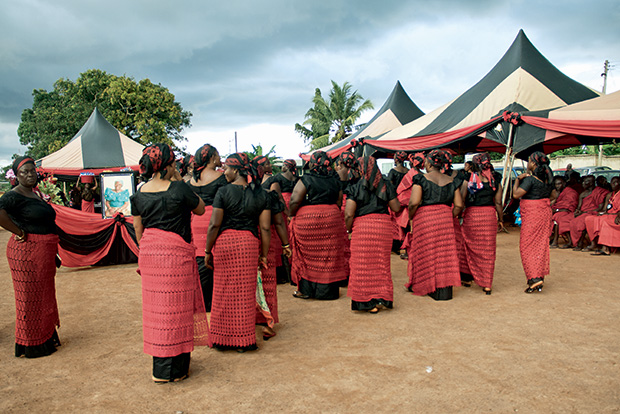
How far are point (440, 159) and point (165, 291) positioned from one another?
3.66 metres

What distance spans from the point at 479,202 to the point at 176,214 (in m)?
4.19

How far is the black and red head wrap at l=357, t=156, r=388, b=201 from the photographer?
4898 millimetres

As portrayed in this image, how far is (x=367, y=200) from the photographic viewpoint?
16.2 feet

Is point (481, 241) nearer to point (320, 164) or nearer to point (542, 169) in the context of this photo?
point (542, 169)

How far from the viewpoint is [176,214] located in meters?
3.23

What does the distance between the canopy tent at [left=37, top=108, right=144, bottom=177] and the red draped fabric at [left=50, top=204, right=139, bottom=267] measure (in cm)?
600

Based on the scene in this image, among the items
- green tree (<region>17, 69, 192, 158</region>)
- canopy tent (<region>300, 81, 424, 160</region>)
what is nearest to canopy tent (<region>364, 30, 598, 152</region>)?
canopy tent (<region>300, 81, 424, 160</region>)

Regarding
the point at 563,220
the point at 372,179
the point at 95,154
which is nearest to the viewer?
the point at 372,179

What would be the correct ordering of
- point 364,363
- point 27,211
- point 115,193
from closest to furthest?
point 364,363 < point 27,211 < point 115,193

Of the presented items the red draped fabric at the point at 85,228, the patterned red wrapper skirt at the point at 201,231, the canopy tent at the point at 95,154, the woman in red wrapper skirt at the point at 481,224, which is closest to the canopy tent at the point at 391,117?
the canopy tent at the point at 95,154

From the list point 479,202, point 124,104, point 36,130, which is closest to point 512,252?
point 479,202

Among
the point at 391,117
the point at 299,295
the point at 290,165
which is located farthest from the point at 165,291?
the point at 391,117

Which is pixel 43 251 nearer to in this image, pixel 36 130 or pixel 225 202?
pixel 225 202

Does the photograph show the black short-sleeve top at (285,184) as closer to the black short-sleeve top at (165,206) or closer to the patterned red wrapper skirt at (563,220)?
the black short-sleeve top at (165,206)
